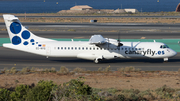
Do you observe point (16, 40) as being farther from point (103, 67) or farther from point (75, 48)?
point (103, 67)

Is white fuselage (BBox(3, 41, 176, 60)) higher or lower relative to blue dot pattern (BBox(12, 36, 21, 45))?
lower

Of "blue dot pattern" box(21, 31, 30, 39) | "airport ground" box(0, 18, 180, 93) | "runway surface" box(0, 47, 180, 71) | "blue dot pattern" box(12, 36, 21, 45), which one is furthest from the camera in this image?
"blue dot pattern" box(21, 31, 30, 39)

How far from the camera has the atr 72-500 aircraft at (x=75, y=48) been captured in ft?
102

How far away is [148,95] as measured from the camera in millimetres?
18016

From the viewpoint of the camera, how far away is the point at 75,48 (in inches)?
1230

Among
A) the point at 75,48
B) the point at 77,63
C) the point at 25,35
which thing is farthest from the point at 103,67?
the point at 25,35

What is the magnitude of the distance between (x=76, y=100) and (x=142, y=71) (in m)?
16.1

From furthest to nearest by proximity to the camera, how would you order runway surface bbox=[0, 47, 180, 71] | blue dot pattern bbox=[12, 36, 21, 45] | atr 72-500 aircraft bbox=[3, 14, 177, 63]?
blue dot pattern bbox=[12, 36, 21, 45], atr 72-500 aircraft bbox=[3, 14, 177, 63], runway surface bbox=[0, 47, 180, 71]

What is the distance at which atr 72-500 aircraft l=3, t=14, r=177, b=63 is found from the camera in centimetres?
3114

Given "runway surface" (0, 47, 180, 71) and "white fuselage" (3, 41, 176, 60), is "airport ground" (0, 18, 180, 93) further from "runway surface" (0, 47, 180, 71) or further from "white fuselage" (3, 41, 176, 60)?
"white fuselage" (3, 41, 176, 60)

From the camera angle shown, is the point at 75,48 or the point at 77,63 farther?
the point at 77,63

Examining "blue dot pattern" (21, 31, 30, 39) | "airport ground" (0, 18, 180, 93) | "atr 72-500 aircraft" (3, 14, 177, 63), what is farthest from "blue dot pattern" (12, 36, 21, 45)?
"airport ground" (0, 18, 180, 93)

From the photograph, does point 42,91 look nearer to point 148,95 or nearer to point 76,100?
point 76,100

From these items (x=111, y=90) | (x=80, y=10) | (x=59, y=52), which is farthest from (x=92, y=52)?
(x=80, y=10)
